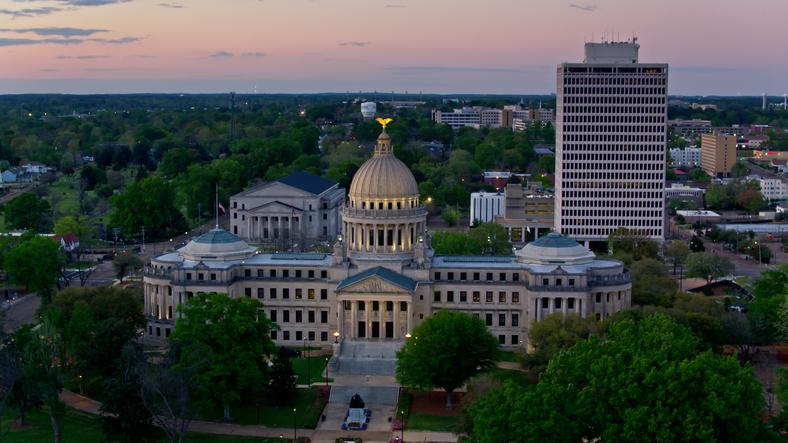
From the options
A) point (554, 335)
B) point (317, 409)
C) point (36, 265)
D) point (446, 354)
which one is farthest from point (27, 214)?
point (554, 335)

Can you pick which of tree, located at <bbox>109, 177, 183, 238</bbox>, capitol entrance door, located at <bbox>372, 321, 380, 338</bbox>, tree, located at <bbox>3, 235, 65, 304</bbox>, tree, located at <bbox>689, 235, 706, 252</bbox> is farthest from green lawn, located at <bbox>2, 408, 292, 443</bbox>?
tree, located at <bbox>689, 235, 706, 252</bbox>

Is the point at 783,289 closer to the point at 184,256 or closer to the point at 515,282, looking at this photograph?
the point at 515,282

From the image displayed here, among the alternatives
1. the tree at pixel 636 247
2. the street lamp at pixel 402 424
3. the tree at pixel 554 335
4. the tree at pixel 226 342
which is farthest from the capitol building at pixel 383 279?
the tree at pixel 636 247

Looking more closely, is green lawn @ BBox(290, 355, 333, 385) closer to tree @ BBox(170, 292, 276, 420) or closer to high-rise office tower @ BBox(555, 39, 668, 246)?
tree @ BBox(170, 292, 276, 420)

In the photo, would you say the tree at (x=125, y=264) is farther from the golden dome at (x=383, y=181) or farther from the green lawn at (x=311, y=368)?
the green lawn at (x=311, y=368)

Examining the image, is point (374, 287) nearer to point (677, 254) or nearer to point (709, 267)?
point (709, 267)

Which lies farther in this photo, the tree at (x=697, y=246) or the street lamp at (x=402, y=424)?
the tree at (x=697, y=246)

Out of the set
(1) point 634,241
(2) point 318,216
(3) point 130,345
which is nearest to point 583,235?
(1) point 634,241
